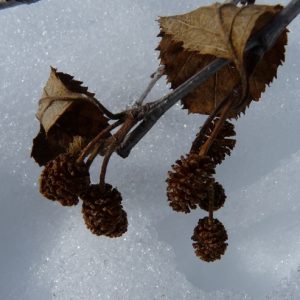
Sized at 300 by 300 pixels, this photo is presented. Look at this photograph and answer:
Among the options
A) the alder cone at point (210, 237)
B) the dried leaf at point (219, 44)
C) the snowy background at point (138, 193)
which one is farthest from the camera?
the snowy background at point (138, 193)

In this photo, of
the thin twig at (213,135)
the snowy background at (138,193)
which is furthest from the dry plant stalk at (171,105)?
the snowy background at (138,193)

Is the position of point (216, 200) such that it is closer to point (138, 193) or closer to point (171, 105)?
point (171, 105)

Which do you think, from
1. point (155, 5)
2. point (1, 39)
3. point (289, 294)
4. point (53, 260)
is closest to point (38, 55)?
point (1, 39)

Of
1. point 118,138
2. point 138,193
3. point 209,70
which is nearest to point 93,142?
point 118,138

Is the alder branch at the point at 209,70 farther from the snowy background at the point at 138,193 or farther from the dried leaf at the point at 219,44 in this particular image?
the snowy background at the point at 138,193

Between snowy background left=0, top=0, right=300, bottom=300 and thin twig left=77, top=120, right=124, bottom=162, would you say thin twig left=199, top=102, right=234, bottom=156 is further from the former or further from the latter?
snowy background left=0, top=0, right=300, bottom=300

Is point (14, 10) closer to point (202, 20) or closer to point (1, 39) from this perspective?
point (1, 39)
